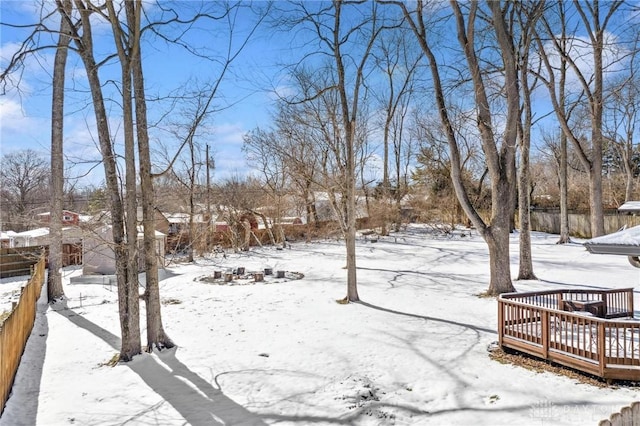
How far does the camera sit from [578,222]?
2705 cm

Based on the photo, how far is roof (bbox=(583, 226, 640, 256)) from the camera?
5.17 m

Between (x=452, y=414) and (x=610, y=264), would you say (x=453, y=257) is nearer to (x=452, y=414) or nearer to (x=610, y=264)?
(x=610, y=264)

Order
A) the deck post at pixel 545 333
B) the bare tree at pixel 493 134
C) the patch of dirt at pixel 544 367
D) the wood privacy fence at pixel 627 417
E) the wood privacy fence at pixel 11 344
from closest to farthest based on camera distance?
the wood privacy fence at pixel 627 417 < the wood privacy fence at pixel 11 344 < the patch of dirt at pixel 544 367 < the deck post at pixel 545 333 < the bare tree at pixel 493 134

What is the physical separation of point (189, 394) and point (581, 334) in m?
6.33

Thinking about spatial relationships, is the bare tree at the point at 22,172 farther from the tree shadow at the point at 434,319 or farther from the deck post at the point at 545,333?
the deck post at the point at 545,333

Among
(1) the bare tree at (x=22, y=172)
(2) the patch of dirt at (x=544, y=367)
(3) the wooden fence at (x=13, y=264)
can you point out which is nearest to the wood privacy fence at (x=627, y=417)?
(2) the patch of dirt at (x=544, y=367)

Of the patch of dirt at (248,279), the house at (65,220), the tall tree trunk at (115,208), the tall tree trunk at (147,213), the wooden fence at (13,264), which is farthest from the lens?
the wooden fence at (13,264)

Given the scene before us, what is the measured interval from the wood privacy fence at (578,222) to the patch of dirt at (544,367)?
19.9 meters

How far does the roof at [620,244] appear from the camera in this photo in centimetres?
517

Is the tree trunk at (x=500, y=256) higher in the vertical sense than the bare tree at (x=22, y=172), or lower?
lower

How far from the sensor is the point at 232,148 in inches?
1033

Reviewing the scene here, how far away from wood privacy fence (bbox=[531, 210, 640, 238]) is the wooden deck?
58.2 ft

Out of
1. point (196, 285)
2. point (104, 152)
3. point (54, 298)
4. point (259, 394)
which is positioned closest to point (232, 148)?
point (196, 285)

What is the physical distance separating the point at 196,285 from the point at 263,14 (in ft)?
29.3
